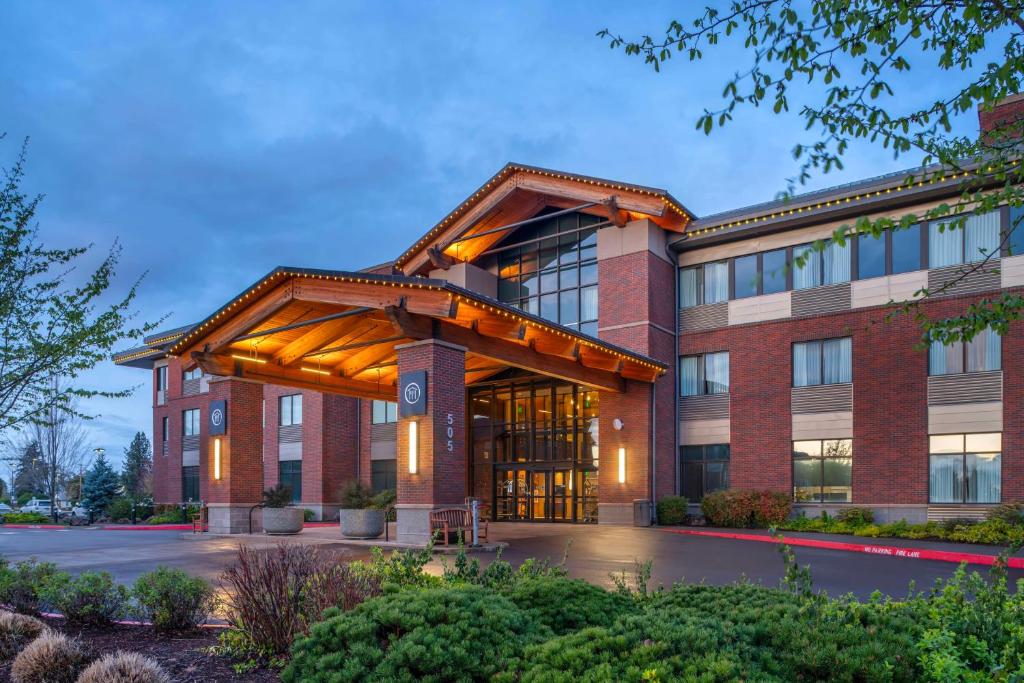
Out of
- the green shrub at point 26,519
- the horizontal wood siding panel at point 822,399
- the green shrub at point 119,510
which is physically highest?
the horizontal wood siding panel at point 822,399

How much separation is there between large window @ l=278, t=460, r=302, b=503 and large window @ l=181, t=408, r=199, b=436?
26.8ft

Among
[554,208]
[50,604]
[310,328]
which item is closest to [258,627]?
[50,604]

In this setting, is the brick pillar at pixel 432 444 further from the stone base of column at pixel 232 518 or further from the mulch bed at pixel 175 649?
the mulch bed at pixel 175 649

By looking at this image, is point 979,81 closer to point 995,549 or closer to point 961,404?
point 995,549

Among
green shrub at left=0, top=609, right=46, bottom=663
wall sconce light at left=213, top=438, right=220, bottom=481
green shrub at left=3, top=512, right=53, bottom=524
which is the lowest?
green shrub at left=3, top=512, right=53, bottom=524

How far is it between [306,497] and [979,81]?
32462mm

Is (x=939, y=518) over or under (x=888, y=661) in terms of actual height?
under

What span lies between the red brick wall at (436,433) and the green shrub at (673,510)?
8.90 metres

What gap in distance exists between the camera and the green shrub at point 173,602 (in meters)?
7.99

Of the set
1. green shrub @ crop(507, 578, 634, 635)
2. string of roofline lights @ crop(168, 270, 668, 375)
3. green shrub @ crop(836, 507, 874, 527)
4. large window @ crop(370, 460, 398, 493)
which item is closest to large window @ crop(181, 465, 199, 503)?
large window @ crop(370, 460, 398, 493)

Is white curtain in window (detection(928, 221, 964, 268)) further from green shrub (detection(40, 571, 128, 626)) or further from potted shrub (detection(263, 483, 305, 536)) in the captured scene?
green shrub (detection(40, 571, 128, 626))

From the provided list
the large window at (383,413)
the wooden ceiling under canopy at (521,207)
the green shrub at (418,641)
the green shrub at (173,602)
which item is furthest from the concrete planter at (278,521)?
the green shrub at (418,641)

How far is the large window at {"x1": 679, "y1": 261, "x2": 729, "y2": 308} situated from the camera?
26.5 m

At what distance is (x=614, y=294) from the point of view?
26.8 meters
